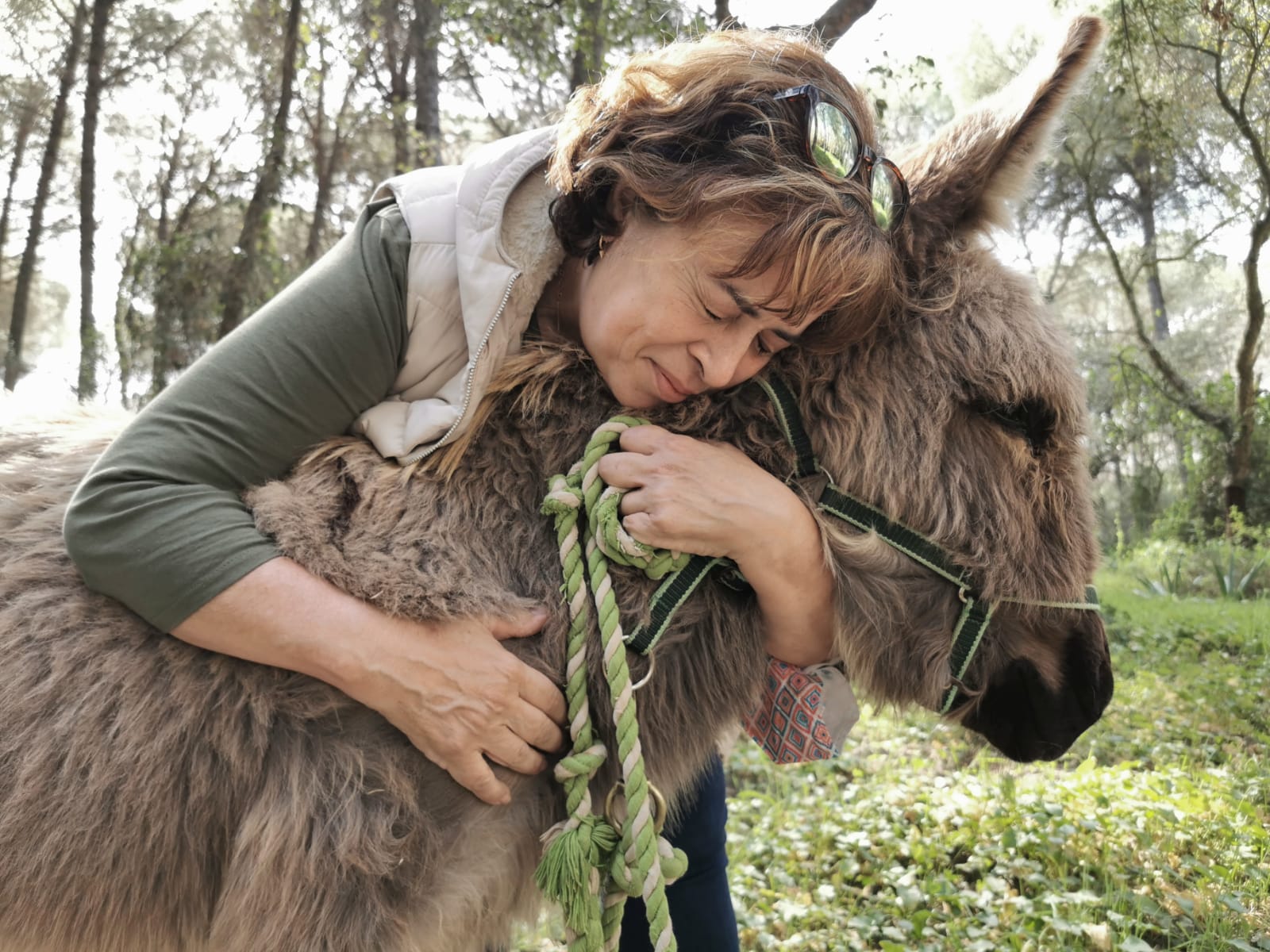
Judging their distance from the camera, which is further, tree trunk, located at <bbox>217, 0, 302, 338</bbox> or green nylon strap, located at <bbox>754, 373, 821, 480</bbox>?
tree trunk, located at <bbox>217, 0, 302, 338</bbox>

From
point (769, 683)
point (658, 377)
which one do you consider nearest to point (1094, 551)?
point (769, 683)

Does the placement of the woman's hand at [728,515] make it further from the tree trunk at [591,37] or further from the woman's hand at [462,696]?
the tree trunk at [591,37]

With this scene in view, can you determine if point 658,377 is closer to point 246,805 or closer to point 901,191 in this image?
point 901,191

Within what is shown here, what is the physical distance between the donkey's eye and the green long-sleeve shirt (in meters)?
1.15

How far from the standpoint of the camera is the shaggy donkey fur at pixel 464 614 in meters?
1.37

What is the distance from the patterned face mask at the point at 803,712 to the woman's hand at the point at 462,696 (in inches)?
19.8

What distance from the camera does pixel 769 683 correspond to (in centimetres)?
176

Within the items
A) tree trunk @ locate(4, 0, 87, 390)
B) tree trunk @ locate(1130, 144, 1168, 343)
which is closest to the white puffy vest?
tree trunk @ locate(1130, 144, 1168, 343)

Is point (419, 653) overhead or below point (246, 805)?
overhead

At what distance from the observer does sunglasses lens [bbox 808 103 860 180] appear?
1.45 meters

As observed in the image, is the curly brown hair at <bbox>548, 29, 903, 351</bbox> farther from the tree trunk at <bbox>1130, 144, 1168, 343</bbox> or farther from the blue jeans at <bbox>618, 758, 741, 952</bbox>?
the tree trunk at <bbox>1130, 144, 1168, 343</bbox>

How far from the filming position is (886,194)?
1542 millimetres

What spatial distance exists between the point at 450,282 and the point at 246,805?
98cm

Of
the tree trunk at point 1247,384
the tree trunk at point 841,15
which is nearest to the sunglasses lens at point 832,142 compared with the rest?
the tree trunk at point 841,15
